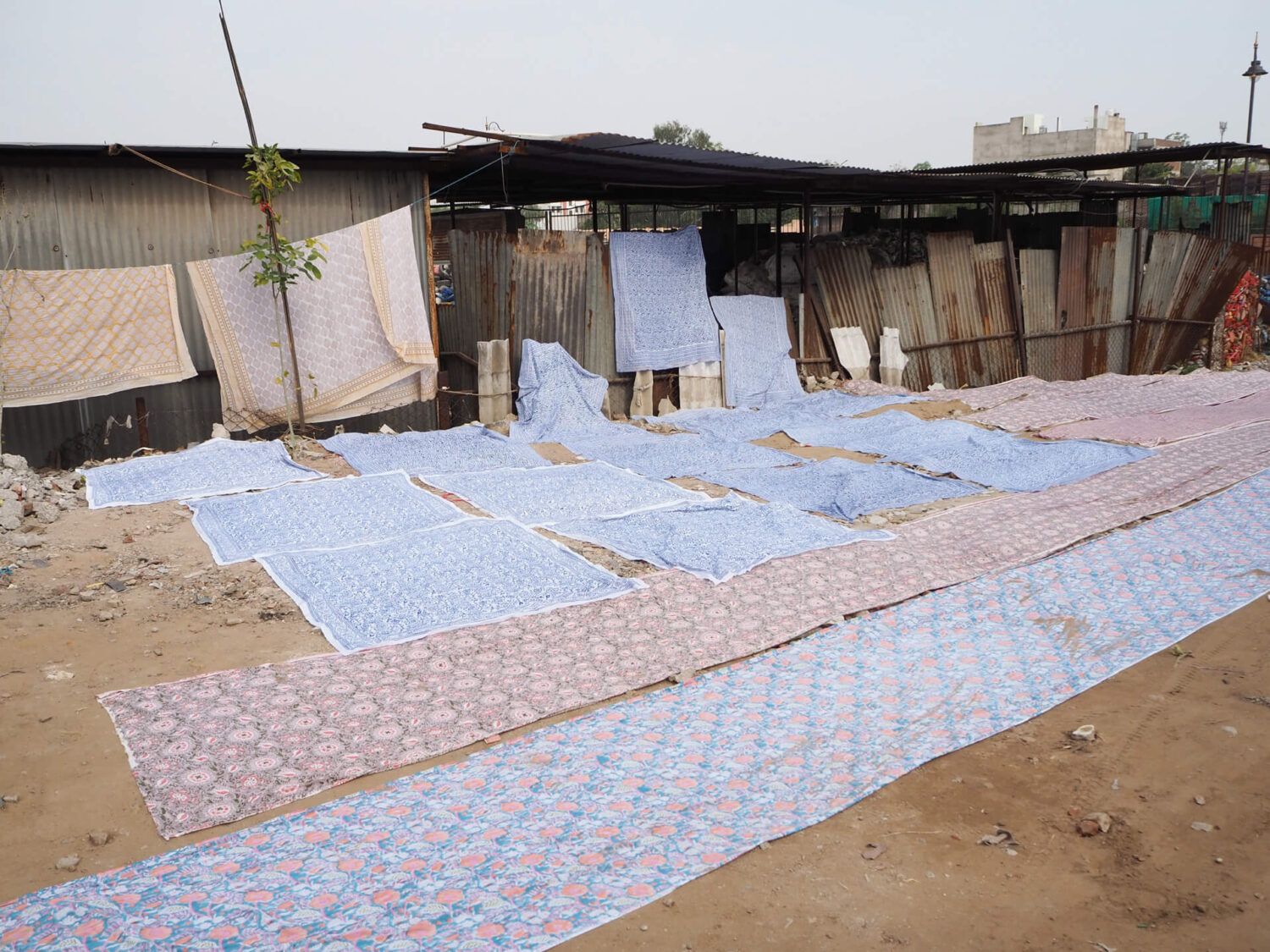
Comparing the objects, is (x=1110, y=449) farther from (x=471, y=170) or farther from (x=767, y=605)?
(x=471, y=170)

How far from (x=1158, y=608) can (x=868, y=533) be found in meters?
1.69

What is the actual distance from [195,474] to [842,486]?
489 centimetres

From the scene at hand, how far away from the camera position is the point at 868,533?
627 cm

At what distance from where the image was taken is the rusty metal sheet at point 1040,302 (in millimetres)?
13570

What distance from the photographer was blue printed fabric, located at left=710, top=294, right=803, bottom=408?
36.2 feet

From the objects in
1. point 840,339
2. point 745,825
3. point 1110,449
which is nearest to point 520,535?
point 745,825

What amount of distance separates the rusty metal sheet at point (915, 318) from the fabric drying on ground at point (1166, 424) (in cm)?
312

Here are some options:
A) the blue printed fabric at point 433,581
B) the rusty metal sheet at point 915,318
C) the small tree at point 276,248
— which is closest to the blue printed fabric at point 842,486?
the blue printed fabric at point 433,581

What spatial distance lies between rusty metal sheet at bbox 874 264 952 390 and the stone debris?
9135mm

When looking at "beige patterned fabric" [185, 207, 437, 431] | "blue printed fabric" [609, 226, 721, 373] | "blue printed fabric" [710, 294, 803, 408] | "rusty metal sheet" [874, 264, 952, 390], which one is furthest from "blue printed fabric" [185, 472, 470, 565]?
"rusty metal sheet" [874, 264, 952, 390]

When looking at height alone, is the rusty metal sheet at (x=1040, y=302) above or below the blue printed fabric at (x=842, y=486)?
above

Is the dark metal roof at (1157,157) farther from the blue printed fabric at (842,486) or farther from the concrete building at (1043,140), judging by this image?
the concrete building at (1043,140)

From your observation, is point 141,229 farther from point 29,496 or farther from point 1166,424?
point 1166,424

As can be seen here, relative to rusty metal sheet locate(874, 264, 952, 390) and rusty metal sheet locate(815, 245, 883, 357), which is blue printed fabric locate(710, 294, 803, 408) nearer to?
rusty metal sheet locate(815, 245, 883, 357)
